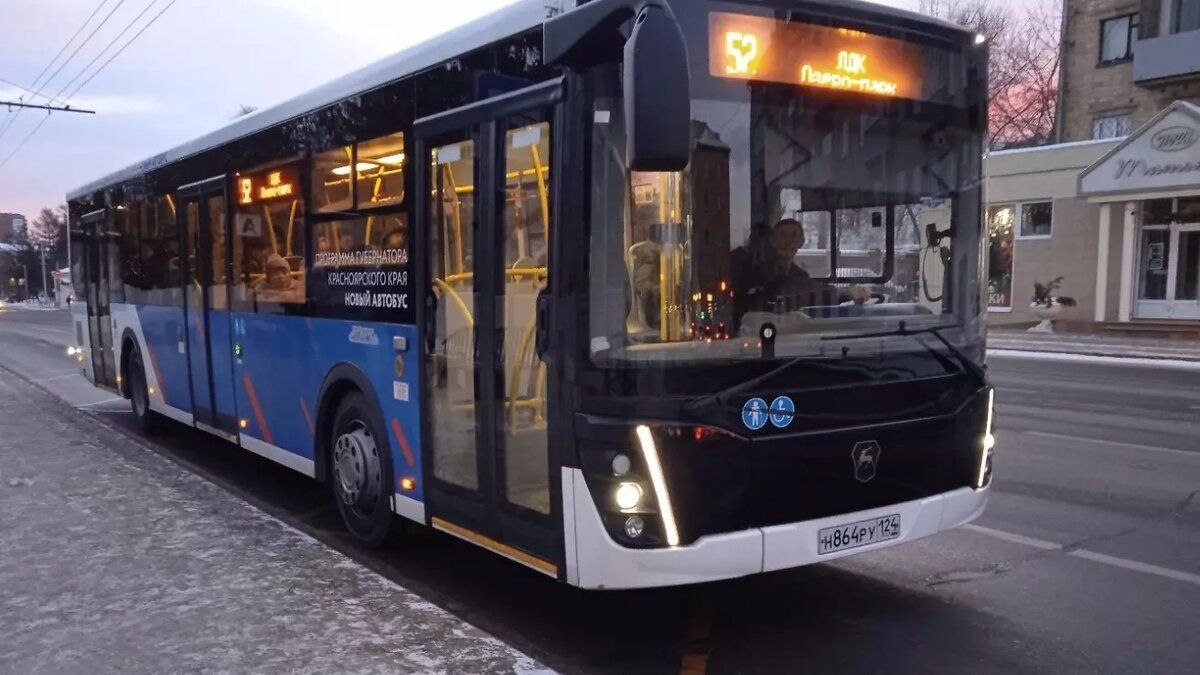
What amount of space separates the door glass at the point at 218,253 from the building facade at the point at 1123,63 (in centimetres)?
3057

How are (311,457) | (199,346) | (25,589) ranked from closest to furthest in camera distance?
(25,589)
(311,457)
(199,346)

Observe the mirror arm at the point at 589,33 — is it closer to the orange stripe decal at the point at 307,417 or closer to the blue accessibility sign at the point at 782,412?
the blue accessibility sign at the point at 782,412

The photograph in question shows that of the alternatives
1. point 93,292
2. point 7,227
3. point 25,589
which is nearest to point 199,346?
point 25,589

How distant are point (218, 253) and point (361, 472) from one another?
10.8 feet

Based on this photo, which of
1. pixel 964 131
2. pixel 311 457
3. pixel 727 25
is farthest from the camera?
pixel 311 457

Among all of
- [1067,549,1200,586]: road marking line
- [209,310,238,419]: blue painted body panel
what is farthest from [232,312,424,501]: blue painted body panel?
[1067,549,1200,586]: road marking line

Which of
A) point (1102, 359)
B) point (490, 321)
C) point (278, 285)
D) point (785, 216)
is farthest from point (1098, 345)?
point (490, 321)

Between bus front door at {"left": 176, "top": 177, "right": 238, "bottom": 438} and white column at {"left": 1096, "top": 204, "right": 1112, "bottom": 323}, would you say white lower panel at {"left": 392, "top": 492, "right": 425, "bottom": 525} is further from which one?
white column at {"left": 1096, "top": 204, "right": 1112, "bottom": 323}

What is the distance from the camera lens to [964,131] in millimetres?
5004

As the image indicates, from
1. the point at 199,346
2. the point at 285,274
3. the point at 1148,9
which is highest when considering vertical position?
the point at 1148,9

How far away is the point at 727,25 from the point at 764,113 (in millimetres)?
421

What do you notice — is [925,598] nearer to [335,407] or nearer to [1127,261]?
[335,407]

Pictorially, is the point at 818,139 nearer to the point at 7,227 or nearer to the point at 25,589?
the point at 25,589

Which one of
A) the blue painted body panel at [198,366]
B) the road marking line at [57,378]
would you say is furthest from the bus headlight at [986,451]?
the road marking line at [57,378]
